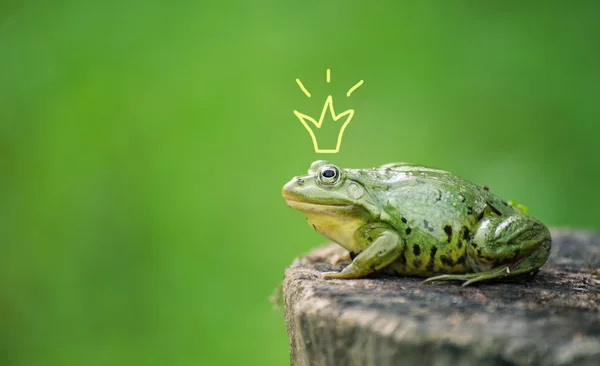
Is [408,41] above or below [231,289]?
above

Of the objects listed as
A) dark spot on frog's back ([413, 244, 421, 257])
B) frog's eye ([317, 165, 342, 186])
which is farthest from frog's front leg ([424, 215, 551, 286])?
frog's eye ([317, 165, 342, 186])

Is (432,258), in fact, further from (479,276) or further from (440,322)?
(440,322)

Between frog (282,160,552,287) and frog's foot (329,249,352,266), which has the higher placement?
frog (282,160,552,287)

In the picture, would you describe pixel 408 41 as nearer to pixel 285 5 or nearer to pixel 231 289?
pixel 285 5

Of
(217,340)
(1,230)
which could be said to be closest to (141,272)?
(217,340)

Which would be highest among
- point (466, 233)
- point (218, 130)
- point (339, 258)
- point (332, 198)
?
point (218, 130)

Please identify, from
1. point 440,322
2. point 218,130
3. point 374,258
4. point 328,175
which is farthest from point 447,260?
point 218,130

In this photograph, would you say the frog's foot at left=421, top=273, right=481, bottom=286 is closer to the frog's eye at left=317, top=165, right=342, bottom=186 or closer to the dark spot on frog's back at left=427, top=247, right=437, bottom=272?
the dark spot on frog's back at left=427, top=247, right=437, bottom=272
